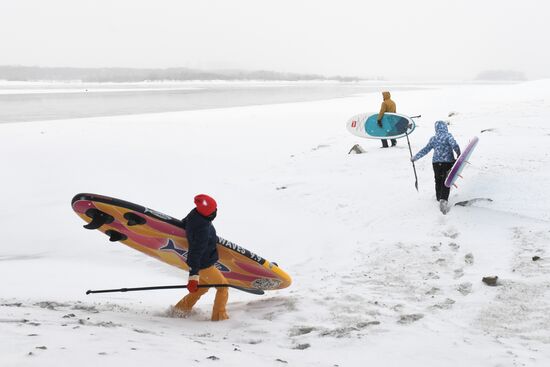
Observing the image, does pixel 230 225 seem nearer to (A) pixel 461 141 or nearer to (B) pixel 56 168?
(B) pixel 56 168

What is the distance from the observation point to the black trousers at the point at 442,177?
901 cm

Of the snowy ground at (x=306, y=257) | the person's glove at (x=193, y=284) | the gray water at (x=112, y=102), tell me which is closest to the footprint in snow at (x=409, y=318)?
the snowy ground at (x=306, y=257)

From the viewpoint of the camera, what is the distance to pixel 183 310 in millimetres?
5750

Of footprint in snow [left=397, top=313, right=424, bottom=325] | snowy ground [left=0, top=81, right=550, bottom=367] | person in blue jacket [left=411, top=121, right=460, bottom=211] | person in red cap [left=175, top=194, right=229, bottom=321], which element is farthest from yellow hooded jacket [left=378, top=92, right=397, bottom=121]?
person in red cap [left=175, top=194, right=229, bottom=321]

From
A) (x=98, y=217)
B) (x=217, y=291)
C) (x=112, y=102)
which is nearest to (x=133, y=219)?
(x=98, y=217)

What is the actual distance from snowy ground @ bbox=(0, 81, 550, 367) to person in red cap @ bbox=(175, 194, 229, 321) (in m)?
0.21

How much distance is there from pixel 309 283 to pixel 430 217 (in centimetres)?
308

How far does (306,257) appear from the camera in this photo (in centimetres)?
827

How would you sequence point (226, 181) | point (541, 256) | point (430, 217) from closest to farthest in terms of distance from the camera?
point (541, 256) → point (430, 217) → point (226, 181)

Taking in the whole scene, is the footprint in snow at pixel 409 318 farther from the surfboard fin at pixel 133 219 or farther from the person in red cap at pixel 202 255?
the surfboard fin at pixel 133 219

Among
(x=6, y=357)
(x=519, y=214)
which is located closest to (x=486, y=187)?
(x=519, y=214)

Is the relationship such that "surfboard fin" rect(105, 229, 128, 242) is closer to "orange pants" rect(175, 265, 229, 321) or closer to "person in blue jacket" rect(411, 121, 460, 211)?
"orange pants" rect(175, 265, 229, 321)

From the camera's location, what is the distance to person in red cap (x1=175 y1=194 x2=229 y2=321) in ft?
17.6

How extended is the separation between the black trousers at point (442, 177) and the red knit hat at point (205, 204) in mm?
5174
